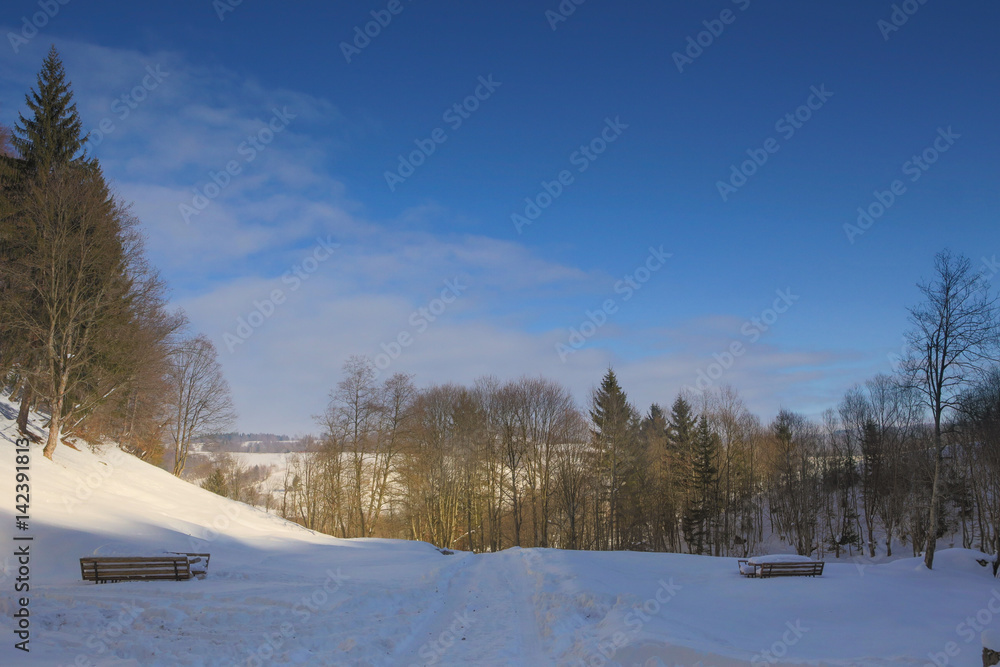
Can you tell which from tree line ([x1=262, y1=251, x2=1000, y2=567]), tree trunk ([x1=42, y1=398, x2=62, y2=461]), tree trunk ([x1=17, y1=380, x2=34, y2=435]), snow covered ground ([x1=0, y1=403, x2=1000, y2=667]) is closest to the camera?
snow covered ground ([x1=0, y1=403, x2=1000, y2=667])

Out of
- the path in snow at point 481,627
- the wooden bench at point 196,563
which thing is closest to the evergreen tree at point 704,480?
the path in snow at point 481,627

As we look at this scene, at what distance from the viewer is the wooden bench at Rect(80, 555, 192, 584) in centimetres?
1212

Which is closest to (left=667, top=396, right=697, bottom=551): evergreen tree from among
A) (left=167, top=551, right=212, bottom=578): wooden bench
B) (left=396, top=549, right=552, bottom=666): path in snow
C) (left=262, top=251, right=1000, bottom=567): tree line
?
(left=262, top=251, right=1000, bottom=567): tree line

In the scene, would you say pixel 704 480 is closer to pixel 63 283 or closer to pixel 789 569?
pixel 789 569

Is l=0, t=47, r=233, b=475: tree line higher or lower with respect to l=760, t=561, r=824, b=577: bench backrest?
higher

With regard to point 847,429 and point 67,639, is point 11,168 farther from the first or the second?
point 847,429

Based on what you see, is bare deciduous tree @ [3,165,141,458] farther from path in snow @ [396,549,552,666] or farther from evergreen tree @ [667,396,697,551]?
evergreen tree @ [667,396,697,551]

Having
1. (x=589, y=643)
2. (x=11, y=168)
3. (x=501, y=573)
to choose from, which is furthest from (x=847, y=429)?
(x=11, y=168)

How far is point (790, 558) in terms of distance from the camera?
813 inches

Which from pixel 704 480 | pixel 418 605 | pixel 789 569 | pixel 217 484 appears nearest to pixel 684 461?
pixel 704 480

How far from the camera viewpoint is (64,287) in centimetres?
2102

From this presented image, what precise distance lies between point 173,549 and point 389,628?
988 cm

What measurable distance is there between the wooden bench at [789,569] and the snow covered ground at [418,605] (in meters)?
0.78

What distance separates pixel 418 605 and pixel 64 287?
20.0m
